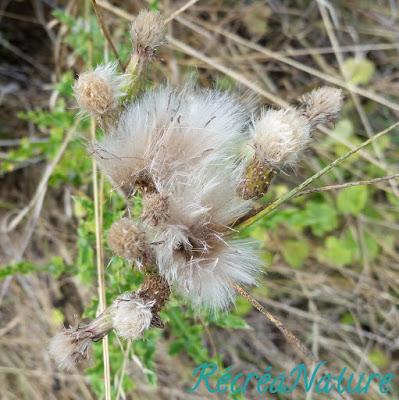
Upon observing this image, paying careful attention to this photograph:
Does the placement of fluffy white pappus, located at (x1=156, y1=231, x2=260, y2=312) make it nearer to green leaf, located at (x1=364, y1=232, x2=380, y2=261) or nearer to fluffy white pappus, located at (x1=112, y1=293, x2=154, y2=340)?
fluffy white pappus, located at (x1=112, y1=293, x2=154, y2=340)

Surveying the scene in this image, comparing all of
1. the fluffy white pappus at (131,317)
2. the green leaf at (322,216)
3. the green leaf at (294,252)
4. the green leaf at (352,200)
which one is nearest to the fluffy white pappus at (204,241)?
the fluffy white pappus at (131,317)

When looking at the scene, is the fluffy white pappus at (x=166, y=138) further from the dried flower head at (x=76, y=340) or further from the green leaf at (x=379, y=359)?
the green leaf at (x=379, y=359)

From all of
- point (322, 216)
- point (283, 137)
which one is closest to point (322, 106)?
point (283, 137)

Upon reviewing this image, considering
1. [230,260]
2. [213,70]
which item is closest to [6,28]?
[213,70]

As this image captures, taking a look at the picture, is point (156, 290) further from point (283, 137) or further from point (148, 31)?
point (148, 31)

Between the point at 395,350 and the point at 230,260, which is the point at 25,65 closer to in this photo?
the point at 230,260
